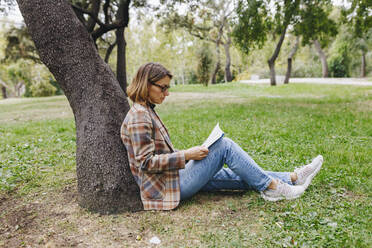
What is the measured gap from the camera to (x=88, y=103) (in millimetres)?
3330

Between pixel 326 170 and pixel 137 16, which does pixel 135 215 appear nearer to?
pixel 326 170

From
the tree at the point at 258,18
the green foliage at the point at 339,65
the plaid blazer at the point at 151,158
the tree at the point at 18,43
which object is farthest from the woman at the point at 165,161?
the green foliage at the point at 339,65

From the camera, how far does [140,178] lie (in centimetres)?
308

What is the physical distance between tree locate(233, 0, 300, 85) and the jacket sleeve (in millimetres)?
8591

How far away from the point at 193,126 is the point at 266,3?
18.7 feet

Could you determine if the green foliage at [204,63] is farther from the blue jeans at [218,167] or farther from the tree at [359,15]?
the blue jeans at [218,167]

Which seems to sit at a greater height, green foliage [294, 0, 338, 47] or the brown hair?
green foliage [294, 0, 338, 47]

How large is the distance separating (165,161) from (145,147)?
0.23 m

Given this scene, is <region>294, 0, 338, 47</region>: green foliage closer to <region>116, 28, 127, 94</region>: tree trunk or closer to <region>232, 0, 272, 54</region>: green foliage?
<region>232, 0, 272, 54</region>: green foliage

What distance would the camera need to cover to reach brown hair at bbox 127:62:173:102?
2.91 meters


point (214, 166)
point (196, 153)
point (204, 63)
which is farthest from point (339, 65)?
point (196, 153)

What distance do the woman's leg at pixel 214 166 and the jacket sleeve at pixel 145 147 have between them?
0.32m

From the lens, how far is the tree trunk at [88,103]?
3191 millimetres

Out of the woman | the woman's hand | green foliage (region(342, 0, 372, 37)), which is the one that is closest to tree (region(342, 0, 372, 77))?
green foliage (region(342, 0, 372, 37))
